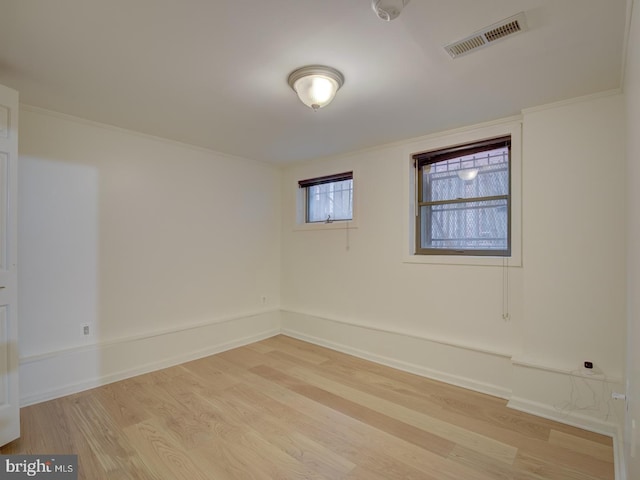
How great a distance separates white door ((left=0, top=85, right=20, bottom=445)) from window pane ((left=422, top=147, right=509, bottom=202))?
3.41 metres

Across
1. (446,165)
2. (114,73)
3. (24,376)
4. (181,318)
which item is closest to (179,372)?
(181,318)

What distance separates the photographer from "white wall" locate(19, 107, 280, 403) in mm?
2609

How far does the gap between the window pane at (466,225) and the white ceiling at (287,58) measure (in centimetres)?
82

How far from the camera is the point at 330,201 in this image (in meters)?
4.21

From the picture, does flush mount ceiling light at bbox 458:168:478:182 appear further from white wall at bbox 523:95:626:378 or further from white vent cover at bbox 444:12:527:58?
white vent cover at bbox 444:12:527:58

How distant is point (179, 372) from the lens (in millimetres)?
3197

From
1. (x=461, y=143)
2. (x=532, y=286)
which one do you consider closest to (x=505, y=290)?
(x=532, y=286)

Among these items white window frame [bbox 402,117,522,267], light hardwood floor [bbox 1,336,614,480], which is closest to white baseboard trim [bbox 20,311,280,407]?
light hardwood floor [bbox 1,336,614,480]

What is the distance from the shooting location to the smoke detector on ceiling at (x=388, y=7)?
52.4 inches

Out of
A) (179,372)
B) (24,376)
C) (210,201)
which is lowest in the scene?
(179,372)

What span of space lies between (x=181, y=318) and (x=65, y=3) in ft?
9.51

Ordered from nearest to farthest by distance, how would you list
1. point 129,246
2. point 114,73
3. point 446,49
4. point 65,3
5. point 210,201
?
point 65,3 < point 446,49 < point 114,73 < point 129,246 < point 210,201

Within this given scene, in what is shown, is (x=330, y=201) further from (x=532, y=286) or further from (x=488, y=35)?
(x=488, y=35)

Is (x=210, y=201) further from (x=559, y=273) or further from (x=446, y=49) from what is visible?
(x=559, y=273)
